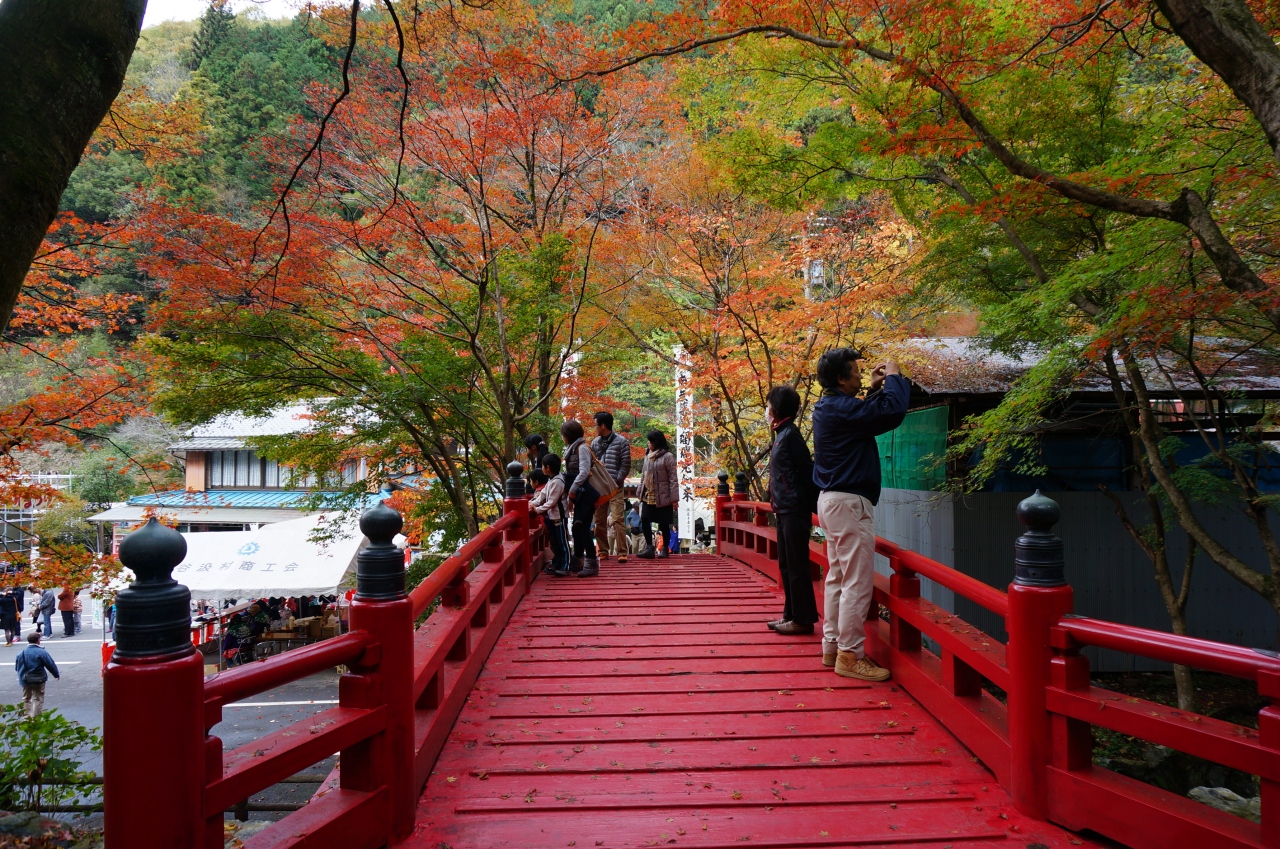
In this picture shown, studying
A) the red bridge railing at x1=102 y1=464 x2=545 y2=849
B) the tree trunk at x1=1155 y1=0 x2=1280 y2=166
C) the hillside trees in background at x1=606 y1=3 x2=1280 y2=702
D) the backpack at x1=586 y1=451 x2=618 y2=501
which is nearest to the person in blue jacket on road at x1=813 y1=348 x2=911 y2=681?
the hillside trees in background at x1=606 y1=3 x2=1280 y2=702

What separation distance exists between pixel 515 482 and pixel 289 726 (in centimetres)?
525

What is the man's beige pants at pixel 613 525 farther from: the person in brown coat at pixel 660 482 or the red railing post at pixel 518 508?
the red railing post at pixel 518 508

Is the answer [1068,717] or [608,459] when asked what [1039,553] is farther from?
[608,459]

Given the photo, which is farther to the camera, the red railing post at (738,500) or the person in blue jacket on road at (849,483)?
the red railing post at (738,500)

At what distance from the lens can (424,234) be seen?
11.2 metres

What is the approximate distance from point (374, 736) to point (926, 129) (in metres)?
5.68

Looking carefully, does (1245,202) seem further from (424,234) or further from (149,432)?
(149,432)

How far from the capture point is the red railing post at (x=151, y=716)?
192 cm

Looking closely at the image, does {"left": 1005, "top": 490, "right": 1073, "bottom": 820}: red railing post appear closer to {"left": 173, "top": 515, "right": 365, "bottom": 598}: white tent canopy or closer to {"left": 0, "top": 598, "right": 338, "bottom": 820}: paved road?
{"left": 0, "top": 598, "right": 338, "bottom": 820}: paved road

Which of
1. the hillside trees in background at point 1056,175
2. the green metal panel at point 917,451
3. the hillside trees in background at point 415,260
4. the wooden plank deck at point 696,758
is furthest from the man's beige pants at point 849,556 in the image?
the hillside trees in background at point 415,260

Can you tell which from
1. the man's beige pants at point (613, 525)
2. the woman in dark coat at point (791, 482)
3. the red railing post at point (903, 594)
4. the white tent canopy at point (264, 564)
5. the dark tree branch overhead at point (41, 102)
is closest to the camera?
the dark tree branch overhead at point (41, 102)

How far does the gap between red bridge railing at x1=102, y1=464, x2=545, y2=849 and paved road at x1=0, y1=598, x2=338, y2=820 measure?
299 inches

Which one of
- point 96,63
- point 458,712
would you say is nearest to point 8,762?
point 458,712

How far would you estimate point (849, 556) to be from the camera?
4531mm
